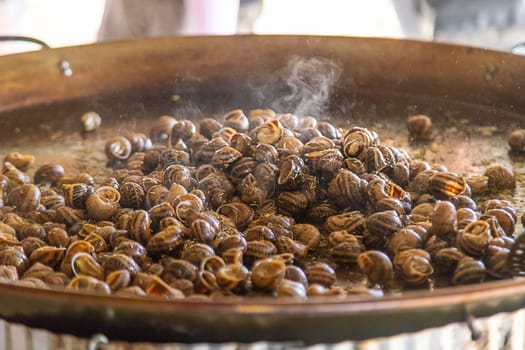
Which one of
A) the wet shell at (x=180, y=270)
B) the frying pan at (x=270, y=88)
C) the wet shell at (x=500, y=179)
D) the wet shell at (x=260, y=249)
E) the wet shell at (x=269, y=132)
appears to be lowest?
the wet shell at (x=180, y=270)

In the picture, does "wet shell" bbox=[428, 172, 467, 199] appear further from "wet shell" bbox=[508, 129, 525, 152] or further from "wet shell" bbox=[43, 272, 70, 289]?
"wet shell" bbox=[43, 272, 70, 289]


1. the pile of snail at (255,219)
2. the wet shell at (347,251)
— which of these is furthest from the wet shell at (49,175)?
the wet shell at (347,251)

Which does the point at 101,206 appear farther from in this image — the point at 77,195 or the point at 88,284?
the point at 88,284

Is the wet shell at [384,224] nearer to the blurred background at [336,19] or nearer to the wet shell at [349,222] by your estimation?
the wet shell at [349,222]

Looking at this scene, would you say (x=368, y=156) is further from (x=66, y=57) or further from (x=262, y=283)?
(x=66, y=57)

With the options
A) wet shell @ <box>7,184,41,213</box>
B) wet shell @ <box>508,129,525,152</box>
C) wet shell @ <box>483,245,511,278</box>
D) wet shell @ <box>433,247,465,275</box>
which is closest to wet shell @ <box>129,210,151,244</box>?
wet shell @ <box>7,184,41,213</box>
